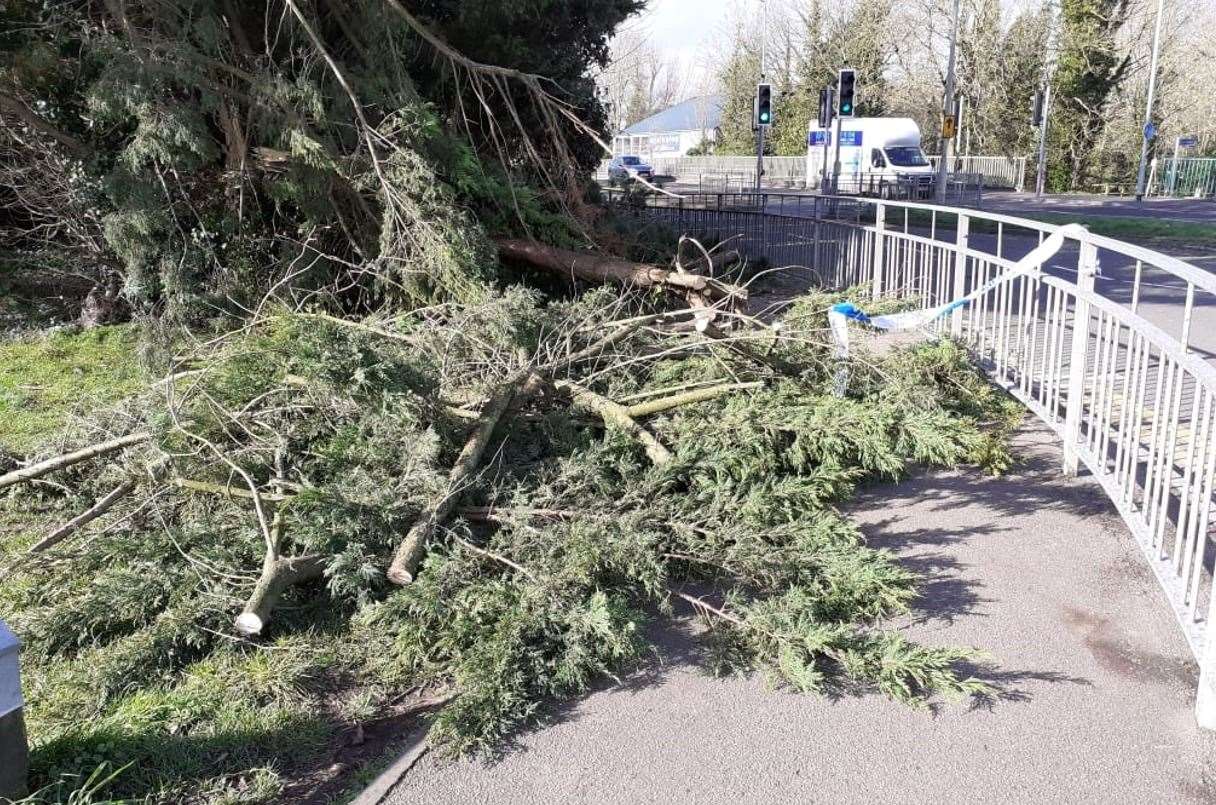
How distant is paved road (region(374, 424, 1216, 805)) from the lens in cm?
312

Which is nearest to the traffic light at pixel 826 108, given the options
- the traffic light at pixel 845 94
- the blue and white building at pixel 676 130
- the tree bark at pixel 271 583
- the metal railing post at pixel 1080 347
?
the traffic light at pixel 845 94

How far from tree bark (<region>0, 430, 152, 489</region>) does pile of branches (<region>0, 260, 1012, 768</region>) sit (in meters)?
0.02

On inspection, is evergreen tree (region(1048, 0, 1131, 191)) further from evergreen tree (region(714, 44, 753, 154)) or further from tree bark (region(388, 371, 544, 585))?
tree bark (region(388, 371, 544, 585))

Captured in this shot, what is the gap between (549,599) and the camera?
13.0 ft

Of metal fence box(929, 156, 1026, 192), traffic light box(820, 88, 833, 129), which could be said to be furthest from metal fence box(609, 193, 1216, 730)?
metal fence box(929, 156, 1026, 192)

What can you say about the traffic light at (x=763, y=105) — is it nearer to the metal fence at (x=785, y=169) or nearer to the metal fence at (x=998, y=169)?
the metal fence at (x=785, y=169)

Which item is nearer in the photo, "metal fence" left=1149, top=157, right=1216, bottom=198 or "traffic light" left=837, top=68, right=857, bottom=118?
"traffic light" left=837, top=68, right=857, bottom=118

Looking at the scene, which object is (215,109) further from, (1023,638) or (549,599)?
(1023,638)

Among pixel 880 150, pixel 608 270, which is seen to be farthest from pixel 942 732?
pixel 880 150

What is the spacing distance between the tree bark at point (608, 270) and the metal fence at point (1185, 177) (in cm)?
3374

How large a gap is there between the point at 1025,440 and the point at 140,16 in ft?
28.6

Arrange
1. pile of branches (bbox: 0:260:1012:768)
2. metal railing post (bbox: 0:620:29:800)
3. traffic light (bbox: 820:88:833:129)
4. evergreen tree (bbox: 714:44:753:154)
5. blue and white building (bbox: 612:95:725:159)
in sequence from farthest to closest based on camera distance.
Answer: blue and white building (bbox: 612:95:725:159) → evergreen tree (bbox: 714:44:753:154) → traffic light (bbox: 820:88:833:129) → pile of branches (bbox: 0:260:1012:768) → metal railing post (bbox: 0:620:29:800)

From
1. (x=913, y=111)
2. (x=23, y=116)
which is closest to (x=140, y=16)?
(x=23, y=116)

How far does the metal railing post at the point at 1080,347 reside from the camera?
15.8 feet
